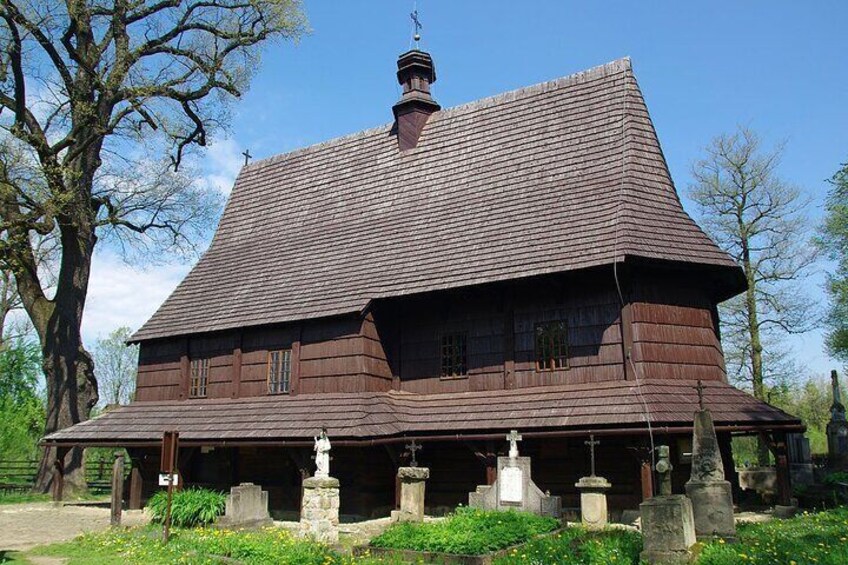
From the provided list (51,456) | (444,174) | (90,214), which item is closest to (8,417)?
(51,456)

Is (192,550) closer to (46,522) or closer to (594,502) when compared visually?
(594,502)

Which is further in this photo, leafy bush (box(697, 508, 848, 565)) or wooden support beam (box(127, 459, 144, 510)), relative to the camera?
wooden support beam (box(127, 459, 144, 510))

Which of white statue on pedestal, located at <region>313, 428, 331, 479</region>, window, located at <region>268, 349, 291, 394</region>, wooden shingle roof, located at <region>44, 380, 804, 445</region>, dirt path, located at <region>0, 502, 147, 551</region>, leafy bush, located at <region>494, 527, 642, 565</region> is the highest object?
→ window, located at <region>268, 349, 291, 394</region>

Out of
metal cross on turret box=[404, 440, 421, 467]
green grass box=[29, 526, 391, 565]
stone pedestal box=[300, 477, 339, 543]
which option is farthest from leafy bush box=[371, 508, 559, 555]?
metal cross on turret box=[404, 440, 421, 467]

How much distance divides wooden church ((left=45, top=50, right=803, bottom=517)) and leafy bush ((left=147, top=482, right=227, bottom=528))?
1.53 metres

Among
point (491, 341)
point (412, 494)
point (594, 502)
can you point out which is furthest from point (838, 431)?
point (412, 494)

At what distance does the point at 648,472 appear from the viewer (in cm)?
1292

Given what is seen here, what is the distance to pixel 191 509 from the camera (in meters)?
14.1

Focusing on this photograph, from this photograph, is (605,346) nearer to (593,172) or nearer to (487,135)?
(593,172)

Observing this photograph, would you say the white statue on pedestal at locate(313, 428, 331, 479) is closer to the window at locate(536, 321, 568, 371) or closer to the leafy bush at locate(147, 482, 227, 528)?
the leafy bush at locate(147, 482, 227, 528)

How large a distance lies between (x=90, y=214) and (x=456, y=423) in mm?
12933

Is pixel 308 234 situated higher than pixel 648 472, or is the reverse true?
pixel 308 234

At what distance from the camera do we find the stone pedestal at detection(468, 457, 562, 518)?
12.2 meters

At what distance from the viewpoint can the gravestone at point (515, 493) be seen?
481 inches
